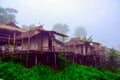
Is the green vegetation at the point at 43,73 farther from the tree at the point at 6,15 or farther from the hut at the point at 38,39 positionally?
the tree at the point at 6,15

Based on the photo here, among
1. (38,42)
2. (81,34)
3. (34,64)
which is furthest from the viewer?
(81,34)

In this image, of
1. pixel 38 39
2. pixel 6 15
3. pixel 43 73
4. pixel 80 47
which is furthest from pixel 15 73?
pixel 6 15

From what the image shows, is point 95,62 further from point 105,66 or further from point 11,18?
point 11,18

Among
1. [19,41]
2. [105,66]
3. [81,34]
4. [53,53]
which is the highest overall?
[81,34]

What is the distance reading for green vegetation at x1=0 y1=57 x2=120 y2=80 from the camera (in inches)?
840

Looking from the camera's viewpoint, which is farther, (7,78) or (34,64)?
(34,64)

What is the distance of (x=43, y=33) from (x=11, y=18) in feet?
108

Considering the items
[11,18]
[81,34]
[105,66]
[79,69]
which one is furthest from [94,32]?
[79,69]

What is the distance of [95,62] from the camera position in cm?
3762

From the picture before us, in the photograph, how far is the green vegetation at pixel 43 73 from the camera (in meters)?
21.3

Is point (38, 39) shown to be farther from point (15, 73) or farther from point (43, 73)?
point (15, 73)

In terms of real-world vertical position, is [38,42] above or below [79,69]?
above

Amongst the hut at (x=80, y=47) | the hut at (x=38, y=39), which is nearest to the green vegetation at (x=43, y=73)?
the hut at (x=38, y=39)

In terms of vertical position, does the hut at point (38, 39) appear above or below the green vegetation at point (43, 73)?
above
